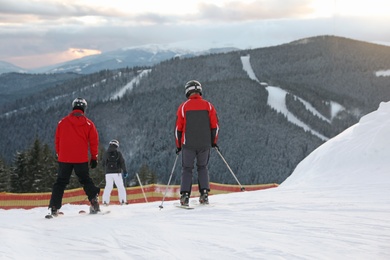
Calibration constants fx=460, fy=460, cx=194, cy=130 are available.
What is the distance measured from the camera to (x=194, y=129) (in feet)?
24.4

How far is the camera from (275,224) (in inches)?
214

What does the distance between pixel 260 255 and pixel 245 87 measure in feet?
517

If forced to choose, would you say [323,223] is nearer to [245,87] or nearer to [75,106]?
[75,106]

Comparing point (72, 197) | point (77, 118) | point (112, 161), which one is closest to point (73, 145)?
point (77, 118)

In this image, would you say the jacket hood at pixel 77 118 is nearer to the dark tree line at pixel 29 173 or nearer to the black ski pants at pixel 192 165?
the black ski pants at pixel 192 165

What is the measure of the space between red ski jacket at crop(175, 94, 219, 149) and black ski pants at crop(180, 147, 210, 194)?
12cm

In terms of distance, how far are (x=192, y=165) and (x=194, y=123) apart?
0.70 metres

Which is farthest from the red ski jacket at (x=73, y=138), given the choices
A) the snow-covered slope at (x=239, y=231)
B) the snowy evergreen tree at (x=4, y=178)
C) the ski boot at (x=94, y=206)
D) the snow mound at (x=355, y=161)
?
the snowy evergreen tree at (x=4, y=178)

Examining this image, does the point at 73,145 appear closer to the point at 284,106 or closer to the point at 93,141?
the point at 93,141

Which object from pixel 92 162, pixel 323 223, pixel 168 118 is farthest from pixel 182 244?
pixel 168 118

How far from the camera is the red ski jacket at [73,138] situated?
722 cm

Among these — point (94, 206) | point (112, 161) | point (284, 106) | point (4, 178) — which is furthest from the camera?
point (284, 106)

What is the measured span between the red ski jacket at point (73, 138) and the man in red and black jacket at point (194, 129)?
1.48m

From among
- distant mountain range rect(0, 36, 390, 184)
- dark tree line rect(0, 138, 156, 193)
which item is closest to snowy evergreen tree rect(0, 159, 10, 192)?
dark tree line rect(0, 138, 156, 193)
